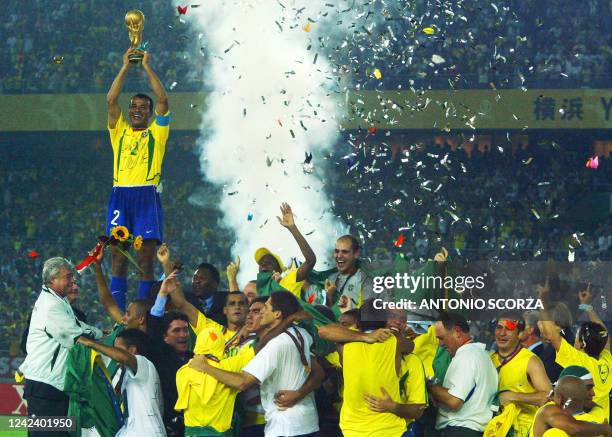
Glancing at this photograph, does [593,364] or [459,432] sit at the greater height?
[593,364]

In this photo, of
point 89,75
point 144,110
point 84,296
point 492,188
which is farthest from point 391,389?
point 89,75

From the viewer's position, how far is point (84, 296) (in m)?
18.5

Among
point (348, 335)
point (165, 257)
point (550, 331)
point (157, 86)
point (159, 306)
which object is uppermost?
point (157, 86)

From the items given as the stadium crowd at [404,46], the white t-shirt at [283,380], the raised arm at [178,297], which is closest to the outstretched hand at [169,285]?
the raised arm at [178,297]

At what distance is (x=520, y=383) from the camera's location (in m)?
7.05

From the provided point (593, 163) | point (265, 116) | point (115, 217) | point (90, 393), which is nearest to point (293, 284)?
point (90, 393)

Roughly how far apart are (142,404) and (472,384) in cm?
206

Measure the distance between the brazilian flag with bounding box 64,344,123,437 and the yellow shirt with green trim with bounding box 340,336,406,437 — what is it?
5.17 feet

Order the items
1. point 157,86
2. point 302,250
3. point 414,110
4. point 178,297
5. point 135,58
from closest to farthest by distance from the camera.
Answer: point 178,297 < point 302,250 < point 135,58 < point 157,86 < point 414,110

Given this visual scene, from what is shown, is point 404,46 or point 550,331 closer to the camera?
point 550,331

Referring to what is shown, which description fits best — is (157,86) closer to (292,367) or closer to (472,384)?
(292,367)

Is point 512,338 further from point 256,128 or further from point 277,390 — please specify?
point 256,128

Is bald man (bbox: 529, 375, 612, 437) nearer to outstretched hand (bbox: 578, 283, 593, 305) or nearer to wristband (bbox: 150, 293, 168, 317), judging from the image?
outstretched hand (bbox: 578, 283, 593, 305)

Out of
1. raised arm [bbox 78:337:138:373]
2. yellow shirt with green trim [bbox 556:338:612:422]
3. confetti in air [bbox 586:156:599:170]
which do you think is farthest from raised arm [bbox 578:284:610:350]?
confetti in air [bbox 586:156:599:170]
